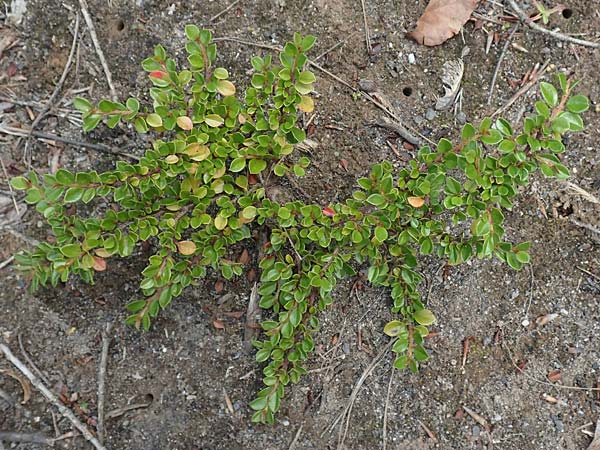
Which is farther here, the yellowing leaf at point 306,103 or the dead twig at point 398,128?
the dead twig at point 398,128

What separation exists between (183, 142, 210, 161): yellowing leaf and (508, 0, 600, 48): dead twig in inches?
64.2

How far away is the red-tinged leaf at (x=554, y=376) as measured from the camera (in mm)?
2596

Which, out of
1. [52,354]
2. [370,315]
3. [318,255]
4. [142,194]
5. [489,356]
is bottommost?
[489,356]

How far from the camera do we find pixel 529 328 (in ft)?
8.57

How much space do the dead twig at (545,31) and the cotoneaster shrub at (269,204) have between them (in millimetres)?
657

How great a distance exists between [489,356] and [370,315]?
591 mm

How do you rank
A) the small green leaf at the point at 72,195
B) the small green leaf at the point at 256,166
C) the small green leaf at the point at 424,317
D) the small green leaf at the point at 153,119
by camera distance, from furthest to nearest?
1. the small green leaf at the point at 424,317
2. the small green leaf at the point at 256,166
3. the small green leaf at the point at 153,119
4. the small green leaf at the point at 72,195

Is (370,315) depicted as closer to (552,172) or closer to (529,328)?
(529,328)

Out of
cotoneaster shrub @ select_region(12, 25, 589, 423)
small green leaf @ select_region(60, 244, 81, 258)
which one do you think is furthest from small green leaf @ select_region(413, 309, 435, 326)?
small green leaf @ select_region(60, 244, 81, 258)

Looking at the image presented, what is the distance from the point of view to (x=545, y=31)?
2627 mm

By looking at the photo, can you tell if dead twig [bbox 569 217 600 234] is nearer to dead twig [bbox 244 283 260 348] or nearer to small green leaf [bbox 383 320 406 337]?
small green leaf [bbox 383 320 406 337]

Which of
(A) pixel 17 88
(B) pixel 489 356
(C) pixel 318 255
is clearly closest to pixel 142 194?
(C) pixel 318 255

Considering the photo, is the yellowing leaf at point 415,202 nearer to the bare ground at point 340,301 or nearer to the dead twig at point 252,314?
the bare ground at point 340,301

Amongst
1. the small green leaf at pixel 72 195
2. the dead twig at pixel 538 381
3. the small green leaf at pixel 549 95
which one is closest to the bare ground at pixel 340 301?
the dead twig at pixel 538 381
